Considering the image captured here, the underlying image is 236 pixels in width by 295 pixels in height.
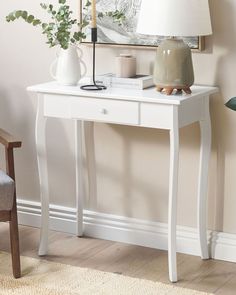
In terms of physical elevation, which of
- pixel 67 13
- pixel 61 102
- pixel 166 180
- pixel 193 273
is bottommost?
pixel 193 273

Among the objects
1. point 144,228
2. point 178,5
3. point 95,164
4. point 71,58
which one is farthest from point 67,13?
point 144,228

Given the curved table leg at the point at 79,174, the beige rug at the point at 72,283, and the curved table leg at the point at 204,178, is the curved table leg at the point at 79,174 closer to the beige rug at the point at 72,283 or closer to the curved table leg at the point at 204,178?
the beige rug at the point at 72,283

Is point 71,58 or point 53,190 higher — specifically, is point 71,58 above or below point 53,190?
above

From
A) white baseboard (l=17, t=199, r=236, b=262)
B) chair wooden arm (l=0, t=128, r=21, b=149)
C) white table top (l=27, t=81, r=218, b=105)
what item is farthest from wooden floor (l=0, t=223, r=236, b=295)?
white table top (l=27, t=81, r=218, b=105)

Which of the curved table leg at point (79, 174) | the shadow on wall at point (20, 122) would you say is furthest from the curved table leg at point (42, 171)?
the shadow on wall at point (20, 122)

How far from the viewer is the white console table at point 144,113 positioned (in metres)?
3.08

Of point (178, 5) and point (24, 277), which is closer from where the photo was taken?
point (178, 5)

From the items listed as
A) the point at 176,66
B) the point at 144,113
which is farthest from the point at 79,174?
the point at 176,66

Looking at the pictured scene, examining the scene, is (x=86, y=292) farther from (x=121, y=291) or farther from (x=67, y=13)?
(x=67, y=13)

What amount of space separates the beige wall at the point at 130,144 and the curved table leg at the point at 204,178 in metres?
0.07

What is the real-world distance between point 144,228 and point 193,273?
16.0 inches

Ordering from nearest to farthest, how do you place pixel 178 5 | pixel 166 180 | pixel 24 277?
1. pixel 178 5
2. pixel 24 277
3. pixel 166 180

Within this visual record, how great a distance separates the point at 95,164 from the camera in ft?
12.1

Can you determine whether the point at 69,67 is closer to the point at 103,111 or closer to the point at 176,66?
the point at 103,111
